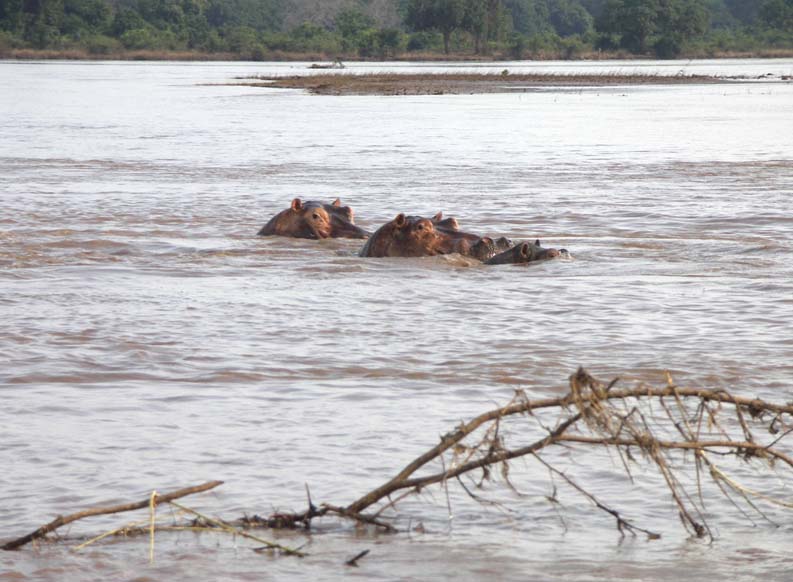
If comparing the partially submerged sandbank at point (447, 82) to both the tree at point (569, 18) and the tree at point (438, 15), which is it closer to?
the tree at point (438, 15)

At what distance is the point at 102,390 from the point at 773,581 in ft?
10.2

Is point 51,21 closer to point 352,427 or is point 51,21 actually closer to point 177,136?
point 177,136

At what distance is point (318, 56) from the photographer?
370ft

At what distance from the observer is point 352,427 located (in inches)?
203

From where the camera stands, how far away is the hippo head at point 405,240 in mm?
9719

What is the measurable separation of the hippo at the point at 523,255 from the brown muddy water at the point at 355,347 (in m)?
0.13

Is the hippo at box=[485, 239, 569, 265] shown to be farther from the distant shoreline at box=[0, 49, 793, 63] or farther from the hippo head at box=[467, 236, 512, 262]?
the distant shoreline at box=[0, 49, 793, 63]

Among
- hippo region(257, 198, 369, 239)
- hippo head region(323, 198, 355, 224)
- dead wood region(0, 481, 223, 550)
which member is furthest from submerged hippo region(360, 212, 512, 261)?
dead wood region(0, 481, 223, 550)

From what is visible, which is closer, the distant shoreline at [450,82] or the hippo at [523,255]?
the hippo at [523,255]

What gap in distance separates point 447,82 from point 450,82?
7.6 inches

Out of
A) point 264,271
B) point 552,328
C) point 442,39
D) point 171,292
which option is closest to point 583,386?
point 552,328

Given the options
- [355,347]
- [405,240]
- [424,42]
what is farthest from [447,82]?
[355,347]

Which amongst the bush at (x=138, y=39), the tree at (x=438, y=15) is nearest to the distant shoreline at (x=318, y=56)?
the bush at (x=138, y=39)

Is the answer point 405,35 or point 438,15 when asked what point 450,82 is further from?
point 405,35
